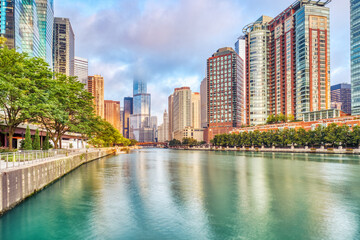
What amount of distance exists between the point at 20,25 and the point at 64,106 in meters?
117

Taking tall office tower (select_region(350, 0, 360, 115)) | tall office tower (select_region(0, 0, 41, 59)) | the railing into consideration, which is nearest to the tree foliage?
A: tall office tower (select_region(350, 0, 360, 115))

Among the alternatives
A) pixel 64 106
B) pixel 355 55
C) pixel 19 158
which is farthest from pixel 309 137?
pixel 19 158

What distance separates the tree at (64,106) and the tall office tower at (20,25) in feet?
Answer: 259

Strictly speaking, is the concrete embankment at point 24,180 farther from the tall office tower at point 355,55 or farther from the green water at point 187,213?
the tall office tower at point 355,55

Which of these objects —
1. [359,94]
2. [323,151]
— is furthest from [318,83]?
[323,151]

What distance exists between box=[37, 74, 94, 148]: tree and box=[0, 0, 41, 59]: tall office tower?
259ft

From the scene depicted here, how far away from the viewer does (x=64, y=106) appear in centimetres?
4775

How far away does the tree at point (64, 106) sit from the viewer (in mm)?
41000

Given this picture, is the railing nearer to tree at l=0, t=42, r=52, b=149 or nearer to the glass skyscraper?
tree at l=0, t=42, r=52, b=149

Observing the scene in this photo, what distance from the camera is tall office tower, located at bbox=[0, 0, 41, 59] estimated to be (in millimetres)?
124562

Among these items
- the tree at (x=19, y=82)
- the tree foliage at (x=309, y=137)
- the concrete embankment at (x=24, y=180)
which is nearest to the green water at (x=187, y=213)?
the concrete embankment at (x=24, y=180)

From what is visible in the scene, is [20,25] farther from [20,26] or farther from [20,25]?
[20,26]

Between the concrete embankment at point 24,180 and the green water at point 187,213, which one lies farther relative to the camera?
the concrete embankment at point 24,180

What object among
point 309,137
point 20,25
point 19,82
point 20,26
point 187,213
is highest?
point 20,25
